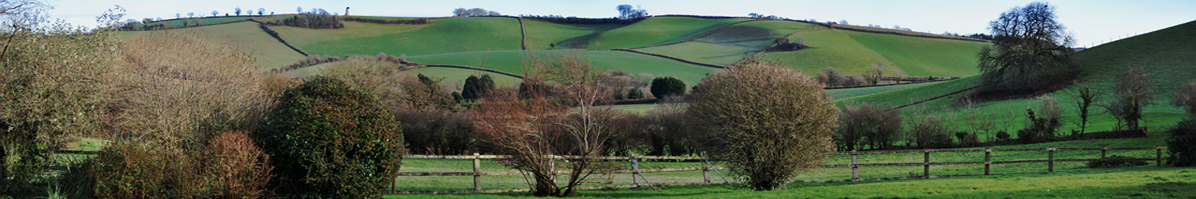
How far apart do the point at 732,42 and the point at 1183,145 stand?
358ft

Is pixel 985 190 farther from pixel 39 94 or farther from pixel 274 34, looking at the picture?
pixel 274 34

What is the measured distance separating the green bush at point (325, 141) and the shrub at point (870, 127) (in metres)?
32.1

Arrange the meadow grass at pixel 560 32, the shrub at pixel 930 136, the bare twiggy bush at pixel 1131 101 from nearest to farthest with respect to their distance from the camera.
→ the bare twiggy bush at pixel 1131 101 → the shrub at pixel 930 136 → the meadow grass at pixel 560 32

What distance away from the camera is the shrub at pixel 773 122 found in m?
13.2

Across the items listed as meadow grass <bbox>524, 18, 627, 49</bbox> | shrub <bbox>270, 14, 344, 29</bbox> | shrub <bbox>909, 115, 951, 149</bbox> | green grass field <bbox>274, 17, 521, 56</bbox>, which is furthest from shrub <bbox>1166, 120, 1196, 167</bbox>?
shrub <bbox>270, 14, 344, 29</bbox>

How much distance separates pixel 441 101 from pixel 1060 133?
141 feet

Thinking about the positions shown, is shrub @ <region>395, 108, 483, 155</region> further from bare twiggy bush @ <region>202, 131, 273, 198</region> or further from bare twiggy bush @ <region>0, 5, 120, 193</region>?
bare twiggy bush @ <region>202, 131, 273, 198</region>

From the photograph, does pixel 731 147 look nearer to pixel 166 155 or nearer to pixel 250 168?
pixel 250 168

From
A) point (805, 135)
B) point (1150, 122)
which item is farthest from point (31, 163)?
point (1150, 122)


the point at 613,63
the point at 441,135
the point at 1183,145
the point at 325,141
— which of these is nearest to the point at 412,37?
the point at 613,63

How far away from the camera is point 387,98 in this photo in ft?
125

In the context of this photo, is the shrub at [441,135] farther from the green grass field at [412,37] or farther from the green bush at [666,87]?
the green grass field at [412,37]

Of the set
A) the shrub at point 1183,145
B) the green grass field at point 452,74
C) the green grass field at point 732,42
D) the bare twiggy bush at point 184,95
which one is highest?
the green grass field at point 732,42

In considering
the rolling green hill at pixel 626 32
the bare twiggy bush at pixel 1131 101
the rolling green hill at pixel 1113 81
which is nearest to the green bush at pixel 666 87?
the rolling green hill at pixel 1113 81
